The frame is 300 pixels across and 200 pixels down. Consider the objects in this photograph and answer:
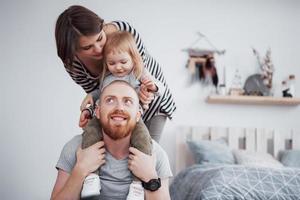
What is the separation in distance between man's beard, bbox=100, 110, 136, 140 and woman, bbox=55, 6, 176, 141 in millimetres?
113

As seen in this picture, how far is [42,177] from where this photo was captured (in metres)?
3.39

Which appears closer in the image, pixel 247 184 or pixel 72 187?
pixel 72 187

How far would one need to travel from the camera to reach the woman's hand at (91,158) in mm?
1396

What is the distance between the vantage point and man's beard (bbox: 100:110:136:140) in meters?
1.35

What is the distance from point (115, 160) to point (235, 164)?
1.82m

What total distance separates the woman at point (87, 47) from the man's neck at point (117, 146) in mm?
153

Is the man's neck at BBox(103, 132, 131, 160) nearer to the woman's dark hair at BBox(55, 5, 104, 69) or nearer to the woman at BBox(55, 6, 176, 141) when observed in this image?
the woman at BBox(55, 6, 176, 141)

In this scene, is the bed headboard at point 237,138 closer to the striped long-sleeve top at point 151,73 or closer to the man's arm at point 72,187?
the striped long-sleeve top at point 151,73

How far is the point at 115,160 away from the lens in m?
1.47

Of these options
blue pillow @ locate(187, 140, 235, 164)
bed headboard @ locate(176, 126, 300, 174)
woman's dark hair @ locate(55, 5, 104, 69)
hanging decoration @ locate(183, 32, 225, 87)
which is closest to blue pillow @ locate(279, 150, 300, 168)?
bed headboard @ locate(176, 126, 300, 174)

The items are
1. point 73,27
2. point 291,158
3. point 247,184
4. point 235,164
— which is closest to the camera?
point 73,27

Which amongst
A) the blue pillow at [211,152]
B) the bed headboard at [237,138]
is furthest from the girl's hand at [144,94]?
the bed headboard at [237,138]

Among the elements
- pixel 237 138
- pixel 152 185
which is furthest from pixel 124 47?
pixel 237 138

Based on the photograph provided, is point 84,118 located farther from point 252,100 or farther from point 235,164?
point 252,100
